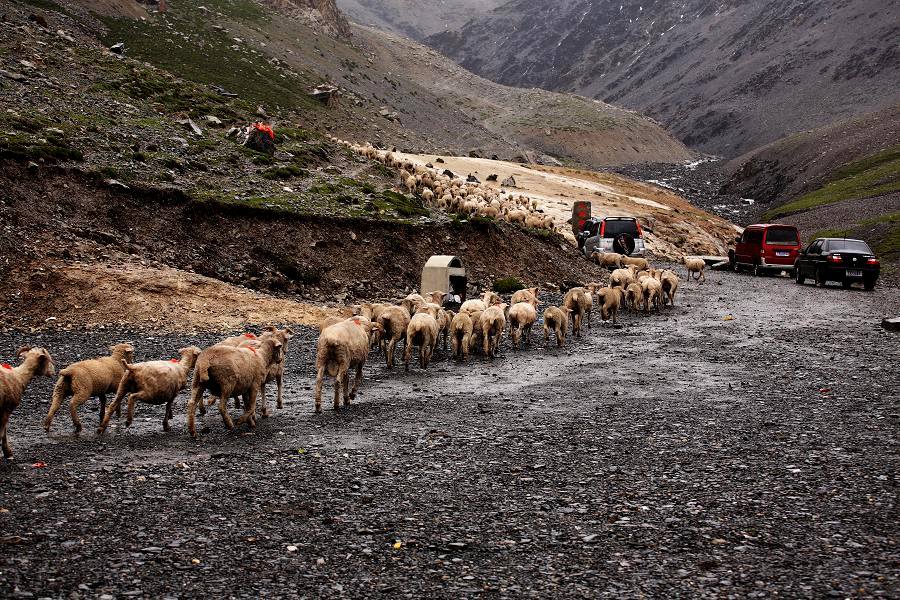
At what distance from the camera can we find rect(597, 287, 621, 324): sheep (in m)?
25.8

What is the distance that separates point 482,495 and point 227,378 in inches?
180

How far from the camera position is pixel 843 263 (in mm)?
34938

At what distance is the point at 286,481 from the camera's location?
31.0ft

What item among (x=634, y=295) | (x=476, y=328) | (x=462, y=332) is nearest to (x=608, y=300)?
(x=634, y=295)

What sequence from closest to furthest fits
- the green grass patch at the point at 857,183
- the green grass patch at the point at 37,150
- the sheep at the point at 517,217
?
the green grass patch at the point at 37,150
the sheep at the point at 517,217
the green grass patch at the point at 857,183

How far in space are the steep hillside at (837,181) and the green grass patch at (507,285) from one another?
82.2ft

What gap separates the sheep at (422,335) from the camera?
17.8 m

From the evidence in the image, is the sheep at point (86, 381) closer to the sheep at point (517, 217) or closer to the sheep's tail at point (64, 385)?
the sheep's tail at point (64, 385)

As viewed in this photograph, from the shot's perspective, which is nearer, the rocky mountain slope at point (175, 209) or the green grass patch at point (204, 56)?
the rocky mountain slope at point (175, 209)

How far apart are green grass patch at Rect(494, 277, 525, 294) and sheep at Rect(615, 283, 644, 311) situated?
484 cm

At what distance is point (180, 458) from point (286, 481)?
1808 millimetres

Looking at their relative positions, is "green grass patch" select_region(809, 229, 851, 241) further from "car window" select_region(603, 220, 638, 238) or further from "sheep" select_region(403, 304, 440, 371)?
"sheep" select_region(403, 304, 440, 371)

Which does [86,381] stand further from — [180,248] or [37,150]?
[37,150]

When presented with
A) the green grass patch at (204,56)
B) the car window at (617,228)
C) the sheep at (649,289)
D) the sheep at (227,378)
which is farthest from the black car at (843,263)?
the green grass patch at (204,56)
